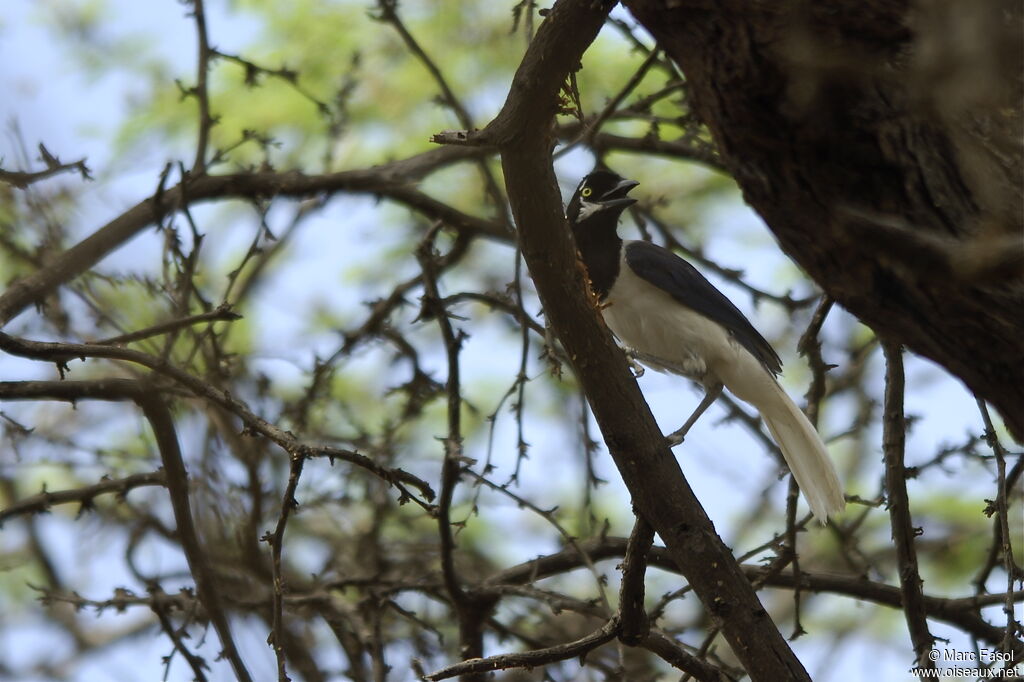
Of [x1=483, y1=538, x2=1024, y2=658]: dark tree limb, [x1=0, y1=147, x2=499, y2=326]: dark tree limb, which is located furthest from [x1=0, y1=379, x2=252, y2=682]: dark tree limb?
[x1=483, y1=538, x2=1024, y2=658]: dark tree limb

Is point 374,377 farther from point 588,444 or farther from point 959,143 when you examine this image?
point 959,143

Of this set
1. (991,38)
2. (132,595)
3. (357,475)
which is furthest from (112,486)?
(991,38)

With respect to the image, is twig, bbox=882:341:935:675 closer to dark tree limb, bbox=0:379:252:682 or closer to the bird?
the bird

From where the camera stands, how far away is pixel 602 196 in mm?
5824

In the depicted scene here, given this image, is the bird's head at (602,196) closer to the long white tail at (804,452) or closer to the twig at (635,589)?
the long white tail at (804,452)

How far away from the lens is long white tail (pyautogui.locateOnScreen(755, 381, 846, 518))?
17.1ft

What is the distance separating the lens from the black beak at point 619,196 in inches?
221

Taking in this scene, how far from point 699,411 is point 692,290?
81cm

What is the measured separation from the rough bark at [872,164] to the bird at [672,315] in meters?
3.04

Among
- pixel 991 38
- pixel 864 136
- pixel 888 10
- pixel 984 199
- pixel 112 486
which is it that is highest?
pixel 112 486

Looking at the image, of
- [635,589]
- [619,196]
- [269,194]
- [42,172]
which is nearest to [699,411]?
[619,196]

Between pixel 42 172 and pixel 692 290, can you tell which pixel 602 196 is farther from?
pixel 42 172

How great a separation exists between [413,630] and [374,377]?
130 inches

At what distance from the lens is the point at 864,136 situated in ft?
8.63
